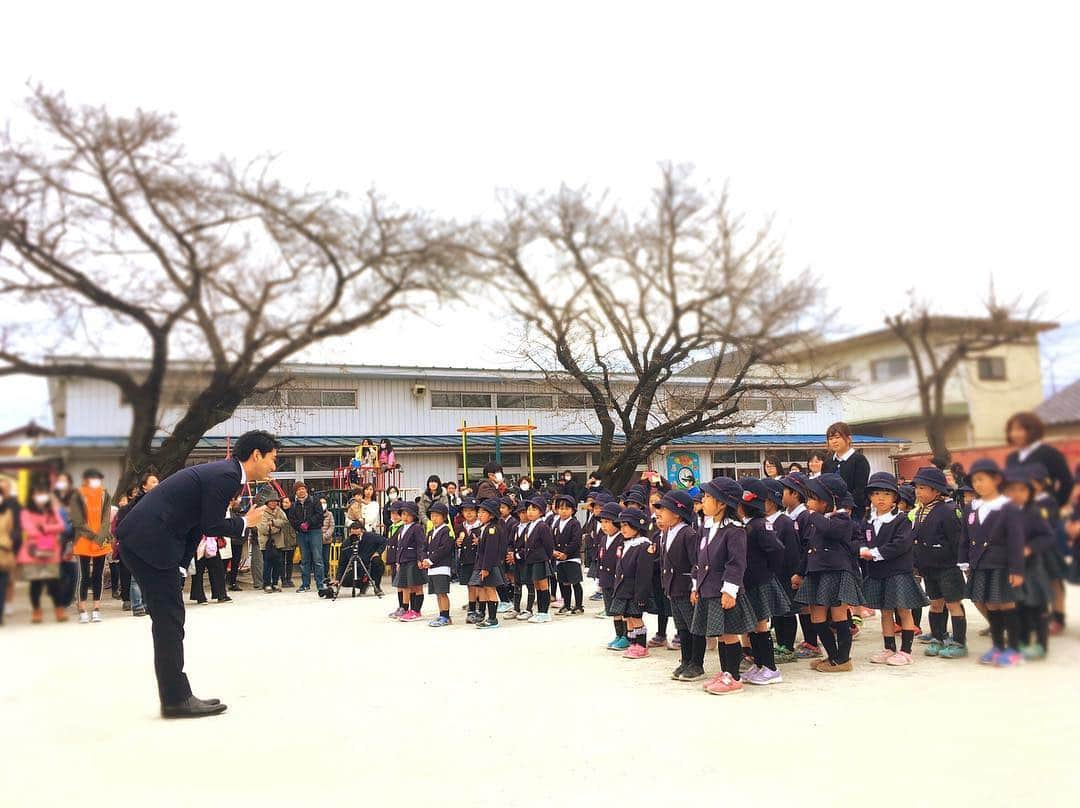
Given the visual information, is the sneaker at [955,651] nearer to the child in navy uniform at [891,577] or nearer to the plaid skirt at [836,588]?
the child in navy uniform at [891,577]

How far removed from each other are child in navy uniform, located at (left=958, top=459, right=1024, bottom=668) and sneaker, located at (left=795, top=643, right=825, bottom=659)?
24.5ft

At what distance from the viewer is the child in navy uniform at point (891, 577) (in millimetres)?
7395

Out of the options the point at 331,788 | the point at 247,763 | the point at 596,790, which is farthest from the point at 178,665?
the point at 596,790

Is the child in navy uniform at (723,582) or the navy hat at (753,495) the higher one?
the navy hat at (753,495)

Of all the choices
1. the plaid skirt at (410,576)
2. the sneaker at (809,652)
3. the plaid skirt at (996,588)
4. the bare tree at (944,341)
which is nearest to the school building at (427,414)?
the bare tree at (944,341)

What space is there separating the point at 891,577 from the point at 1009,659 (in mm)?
6499

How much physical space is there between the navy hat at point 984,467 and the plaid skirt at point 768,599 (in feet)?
20.3

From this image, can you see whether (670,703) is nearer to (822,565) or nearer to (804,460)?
(822,565)

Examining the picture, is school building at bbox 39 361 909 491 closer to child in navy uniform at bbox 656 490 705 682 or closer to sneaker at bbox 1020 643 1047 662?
sneaker at bbox 1020 643 1047 662

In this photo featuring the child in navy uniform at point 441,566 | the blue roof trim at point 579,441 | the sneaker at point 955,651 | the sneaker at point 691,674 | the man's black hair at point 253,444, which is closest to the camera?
the blue roof trim at point 579,441

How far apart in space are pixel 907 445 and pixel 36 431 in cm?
206

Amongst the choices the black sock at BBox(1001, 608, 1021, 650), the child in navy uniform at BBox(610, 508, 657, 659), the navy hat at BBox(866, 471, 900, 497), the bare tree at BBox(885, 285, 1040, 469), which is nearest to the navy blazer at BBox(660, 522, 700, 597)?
the child in navy uniform at BBox(610, 508, 657, 659)

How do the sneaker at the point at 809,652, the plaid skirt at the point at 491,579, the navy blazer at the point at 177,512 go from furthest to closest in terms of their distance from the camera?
the plaid skirt at the point at 491,579, the sneaker at the point at 809,652, the navy blazer at the point at 177,512

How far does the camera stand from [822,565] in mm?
7848
